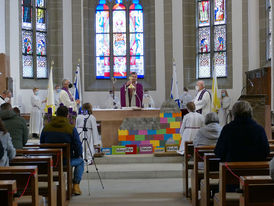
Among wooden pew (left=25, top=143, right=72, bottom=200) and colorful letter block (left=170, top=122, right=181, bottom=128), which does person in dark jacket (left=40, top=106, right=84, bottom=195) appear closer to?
wooden pew (left=25, top=143, right=72, bottom=200)

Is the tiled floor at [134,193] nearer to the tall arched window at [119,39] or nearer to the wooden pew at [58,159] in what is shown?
the wooden pew at [58,159]

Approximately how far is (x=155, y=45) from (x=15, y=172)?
1464 cm

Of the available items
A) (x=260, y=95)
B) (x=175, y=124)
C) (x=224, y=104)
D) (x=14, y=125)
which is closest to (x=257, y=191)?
(x=14, y=125)

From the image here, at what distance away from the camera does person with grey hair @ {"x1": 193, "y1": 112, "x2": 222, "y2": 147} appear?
690 cm

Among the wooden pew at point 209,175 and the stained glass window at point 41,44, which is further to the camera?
the stained glass window at point 41,44

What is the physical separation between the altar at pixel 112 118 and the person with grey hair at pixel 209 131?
4644 mm

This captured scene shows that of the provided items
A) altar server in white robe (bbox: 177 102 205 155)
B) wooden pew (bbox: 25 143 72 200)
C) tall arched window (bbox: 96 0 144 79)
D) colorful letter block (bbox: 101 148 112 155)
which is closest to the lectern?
altar server in white robe (bbox: 177 102 205 155)

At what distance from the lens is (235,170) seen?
188 inches

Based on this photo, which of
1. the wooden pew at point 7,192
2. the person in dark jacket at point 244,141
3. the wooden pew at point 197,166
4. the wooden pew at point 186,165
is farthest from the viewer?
the wooden pew at point 186,165

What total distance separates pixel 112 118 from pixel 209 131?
4973 mm

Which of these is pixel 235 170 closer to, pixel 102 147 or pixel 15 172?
pixel 15 172

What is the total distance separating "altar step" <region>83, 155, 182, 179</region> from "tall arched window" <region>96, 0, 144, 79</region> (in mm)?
9167

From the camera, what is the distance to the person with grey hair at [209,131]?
690cm

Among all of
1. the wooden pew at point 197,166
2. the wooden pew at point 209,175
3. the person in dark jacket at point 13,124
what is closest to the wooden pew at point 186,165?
the wooden pew at point 197,166
